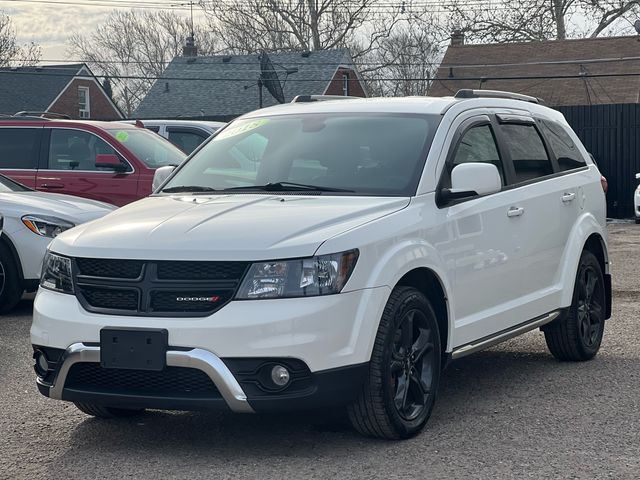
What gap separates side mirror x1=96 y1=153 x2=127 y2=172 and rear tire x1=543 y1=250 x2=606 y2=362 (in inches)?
242

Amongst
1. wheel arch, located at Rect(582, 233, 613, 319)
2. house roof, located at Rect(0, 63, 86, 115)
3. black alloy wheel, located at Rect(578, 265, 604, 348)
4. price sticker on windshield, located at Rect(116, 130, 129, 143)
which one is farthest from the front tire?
house roof, located at Rect(0, 63, 86, 115)

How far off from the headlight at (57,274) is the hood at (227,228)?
0.06 meters

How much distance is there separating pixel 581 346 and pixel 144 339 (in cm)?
358

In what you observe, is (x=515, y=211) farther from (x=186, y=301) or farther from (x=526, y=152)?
(x=186, y=301)

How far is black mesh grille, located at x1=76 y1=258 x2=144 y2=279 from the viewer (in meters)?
5.29

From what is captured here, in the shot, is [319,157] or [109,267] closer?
[109,267]

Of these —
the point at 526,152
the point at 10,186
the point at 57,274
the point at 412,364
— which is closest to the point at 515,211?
the point at 526,152

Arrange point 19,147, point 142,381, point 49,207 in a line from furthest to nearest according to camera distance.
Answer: point 19,147, point 49,207, point 142,381

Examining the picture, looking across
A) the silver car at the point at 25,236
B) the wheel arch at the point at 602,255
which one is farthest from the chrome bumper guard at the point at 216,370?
the silver car at the point at 25,236

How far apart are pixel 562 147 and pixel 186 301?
3.69 metres

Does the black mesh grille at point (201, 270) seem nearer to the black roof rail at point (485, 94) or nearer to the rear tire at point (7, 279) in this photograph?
the black roof rail at point (485, 94)

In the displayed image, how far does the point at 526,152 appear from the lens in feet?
24.1

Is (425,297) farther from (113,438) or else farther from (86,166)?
(86,166)

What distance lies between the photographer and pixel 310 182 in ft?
20.6
